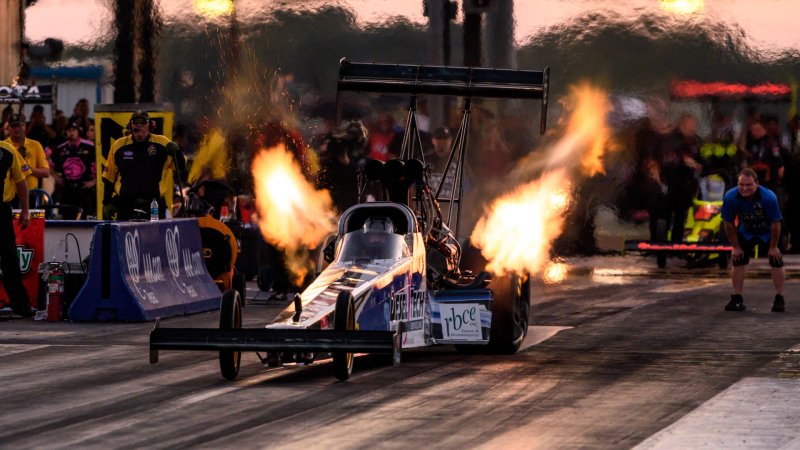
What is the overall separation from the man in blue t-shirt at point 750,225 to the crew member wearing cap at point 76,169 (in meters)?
11.0

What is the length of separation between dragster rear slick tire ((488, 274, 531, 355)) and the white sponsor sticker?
0.25 m

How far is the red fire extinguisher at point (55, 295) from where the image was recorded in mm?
19141

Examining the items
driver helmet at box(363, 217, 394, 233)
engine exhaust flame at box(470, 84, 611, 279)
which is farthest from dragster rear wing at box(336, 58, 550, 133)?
driver helmet at box(363, 217, 394, 233)

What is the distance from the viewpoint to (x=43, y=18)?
30.0 m

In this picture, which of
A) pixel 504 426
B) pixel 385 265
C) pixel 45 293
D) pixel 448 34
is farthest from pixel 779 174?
pixel 504 426

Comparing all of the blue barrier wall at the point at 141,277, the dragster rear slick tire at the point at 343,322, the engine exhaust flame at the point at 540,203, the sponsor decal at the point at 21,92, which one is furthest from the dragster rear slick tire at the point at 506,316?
the sponsor decal at the point at 21,92

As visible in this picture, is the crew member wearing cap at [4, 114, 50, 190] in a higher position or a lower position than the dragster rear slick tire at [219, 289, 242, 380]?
higher

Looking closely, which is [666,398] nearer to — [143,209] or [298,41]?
[143,209]

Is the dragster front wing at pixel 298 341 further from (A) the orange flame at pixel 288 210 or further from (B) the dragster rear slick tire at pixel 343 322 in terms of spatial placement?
(A) the orange flame at pixel 288 210

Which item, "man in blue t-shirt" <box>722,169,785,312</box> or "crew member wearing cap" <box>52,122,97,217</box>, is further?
"crew member wearing cap" <box>52,122,97,217</box>

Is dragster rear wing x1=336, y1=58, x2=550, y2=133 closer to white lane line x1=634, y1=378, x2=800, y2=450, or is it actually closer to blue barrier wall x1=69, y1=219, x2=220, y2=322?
blue barrier wall x1=69, y1=219, x2=220, y2=322

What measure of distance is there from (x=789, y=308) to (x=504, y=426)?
9.52 metres

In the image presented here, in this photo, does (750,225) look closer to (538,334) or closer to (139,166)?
(538,334)

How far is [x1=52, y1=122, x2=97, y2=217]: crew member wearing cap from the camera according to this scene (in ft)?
88.5
